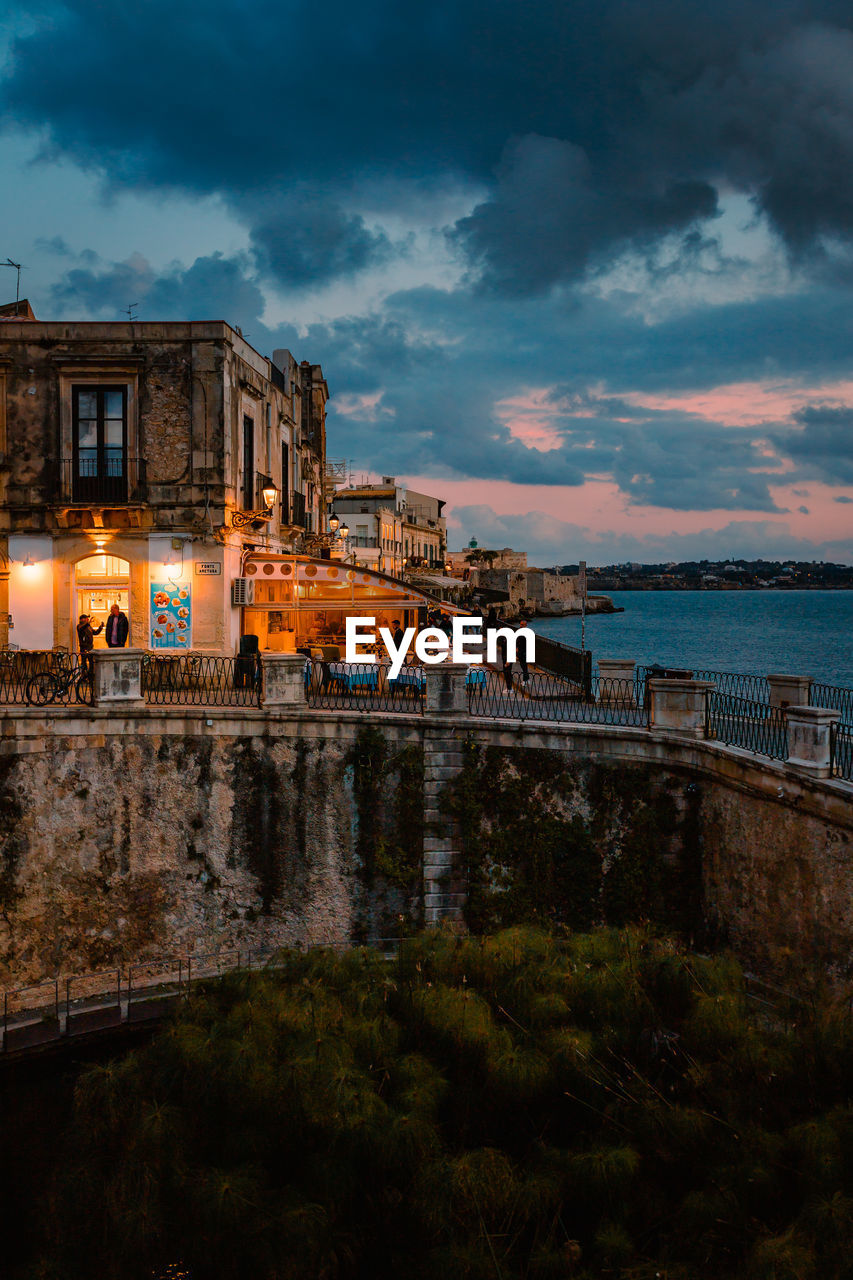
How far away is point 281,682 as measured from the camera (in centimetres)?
1478

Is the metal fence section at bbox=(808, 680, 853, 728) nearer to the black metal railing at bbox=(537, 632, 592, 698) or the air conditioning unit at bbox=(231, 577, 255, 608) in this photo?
the black metal railing at bbox=(537, 632, 592, 698)

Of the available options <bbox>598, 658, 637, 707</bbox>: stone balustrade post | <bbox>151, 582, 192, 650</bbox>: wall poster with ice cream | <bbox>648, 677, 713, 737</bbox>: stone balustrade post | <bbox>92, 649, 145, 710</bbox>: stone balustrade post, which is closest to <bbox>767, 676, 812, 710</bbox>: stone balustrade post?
<bbox>648, 677, 713, 737</bbox>: stone balustrade post

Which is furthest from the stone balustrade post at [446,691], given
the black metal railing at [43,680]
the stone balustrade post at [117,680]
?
the black metal railing at [43,680]

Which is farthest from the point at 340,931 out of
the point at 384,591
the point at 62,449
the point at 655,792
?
the point at 62,449

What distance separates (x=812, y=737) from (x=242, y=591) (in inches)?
513

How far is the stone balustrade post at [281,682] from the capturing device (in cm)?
1476

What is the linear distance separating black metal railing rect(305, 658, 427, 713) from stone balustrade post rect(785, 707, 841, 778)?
21.0ft

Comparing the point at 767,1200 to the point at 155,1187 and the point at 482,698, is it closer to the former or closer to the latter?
the point at 155,1187

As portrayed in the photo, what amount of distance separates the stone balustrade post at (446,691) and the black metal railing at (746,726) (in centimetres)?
400

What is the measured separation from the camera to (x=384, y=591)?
19.5 metres

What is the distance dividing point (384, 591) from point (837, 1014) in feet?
41.2

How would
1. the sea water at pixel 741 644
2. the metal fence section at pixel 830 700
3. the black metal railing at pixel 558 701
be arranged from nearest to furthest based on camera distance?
the metal fence section at pixel 830 700 < the black metal railing at pixel 558 701 < the sea water at pixel 741 644

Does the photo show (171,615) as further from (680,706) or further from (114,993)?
(680,706)

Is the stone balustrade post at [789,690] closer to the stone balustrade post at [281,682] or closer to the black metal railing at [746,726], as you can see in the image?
the black metal railing at [746,726]
